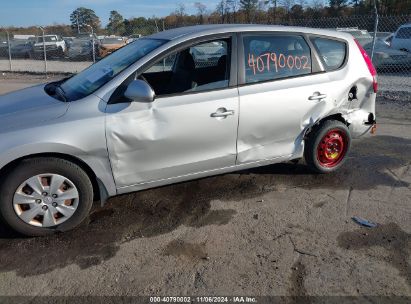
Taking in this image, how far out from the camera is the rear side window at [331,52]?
13.8ft

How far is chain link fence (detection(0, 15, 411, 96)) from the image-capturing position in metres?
13.6

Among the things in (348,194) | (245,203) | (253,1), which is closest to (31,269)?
(245,203)

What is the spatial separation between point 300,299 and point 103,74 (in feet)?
8.46

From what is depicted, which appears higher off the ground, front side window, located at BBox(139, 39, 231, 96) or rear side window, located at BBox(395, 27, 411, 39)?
rear side window, located at BBox(395, 27, 411, 39)

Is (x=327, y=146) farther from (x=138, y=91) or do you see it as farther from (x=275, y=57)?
(x=138, y=91)

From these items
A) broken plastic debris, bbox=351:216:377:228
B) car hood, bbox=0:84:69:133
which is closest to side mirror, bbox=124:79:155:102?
car hood, bbox=0:84:69:133

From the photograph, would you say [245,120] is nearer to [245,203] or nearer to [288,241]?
[245,203]

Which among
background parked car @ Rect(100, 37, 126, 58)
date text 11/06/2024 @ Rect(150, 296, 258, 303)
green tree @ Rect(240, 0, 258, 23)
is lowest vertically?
date text 11/06/2024 @ Rect(150, 296, 258, 303)

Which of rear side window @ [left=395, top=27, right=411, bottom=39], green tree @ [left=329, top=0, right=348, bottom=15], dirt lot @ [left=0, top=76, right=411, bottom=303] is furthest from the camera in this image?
green tree @ [left=329, top=0, right=348, bottom=15]

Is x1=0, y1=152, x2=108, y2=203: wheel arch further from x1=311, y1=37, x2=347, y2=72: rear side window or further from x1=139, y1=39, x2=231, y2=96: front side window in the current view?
x1=311, y1=37, x2=347, y2=72: rear side window

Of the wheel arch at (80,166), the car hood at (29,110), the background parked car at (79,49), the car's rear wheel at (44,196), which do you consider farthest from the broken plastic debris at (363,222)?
the background parked car at (79,49)

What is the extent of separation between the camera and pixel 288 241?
3.21m

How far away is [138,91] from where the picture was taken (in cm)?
311

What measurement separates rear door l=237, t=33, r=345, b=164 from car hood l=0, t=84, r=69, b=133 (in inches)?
67.3
